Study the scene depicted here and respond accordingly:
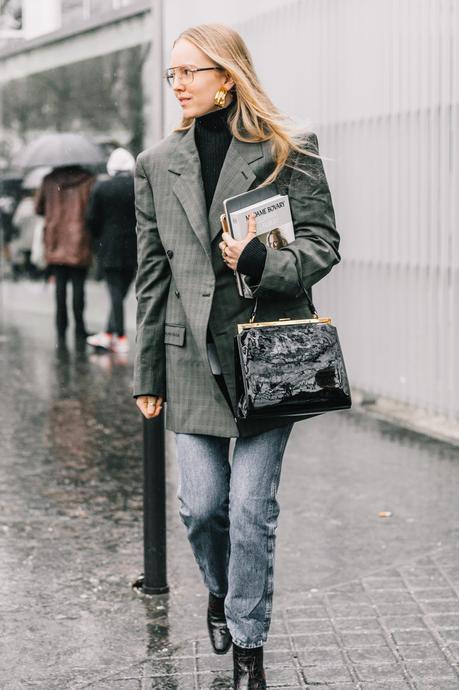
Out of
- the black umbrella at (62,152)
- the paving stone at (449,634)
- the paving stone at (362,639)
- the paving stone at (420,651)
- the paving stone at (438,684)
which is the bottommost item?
the paving stone at (438,684)

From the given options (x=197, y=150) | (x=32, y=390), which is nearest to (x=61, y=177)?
(x=32, y=390)

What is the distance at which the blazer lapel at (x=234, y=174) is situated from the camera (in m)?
3.99

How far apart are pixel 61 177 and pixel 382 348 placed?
5.22 meters

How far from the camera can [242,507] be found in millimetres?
3998

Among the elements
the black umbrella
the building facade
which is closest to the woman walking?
the building facade

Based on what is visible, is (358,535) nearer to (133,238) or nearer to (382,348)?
(382,348)

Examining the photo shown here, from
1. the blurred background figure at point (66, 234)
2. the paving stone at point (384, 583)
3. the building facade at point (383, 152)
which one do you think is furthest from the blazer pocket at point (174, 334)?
the blurred background figure at point (66, 234)

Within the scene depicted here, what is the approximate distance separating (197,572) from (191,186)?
1.98 meters

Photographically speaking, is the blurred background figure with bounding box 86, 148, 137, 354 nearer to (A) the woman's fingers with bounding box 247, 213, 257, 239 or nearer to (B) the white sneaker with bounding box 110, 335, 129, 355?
(B) the white sneaker with bounding box 110, 335, 129, 355

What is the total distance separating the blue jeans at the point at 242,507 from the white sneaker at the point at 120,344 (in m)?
7.90

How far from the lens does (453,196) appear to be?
7879mm

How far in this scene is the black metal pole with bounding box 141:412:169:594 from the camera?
5.06 metres

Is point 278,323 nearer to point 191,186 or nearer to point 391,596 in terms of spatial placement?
point 191,186

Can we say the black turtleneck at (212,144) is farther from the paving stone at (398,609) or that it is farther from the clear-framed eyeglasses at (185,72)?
the paving stone at (398,609)
